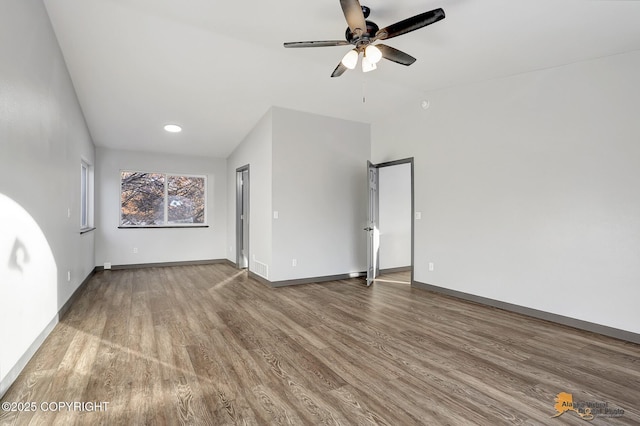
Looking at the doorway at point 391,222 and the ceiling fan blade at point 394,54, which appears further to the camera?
the doorway at point 391,222

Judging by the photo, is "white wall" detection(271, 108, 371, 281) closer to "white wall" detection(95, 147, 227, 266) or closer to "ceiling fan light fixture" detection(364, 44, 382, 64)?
"ceiling fan light fixture" detection(364, 44, 382, 64)

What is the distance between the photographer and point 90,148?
5.71 meters

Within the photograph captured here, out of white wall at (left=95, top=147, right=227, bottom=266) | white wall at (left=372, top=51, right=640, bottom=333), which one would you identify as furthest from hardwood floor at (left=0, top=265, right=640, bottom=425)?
white wall at (left=95, top=147, right=227, bottom=266)

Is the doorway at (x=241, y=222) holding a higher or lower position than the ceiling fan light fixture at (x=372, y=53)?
lower

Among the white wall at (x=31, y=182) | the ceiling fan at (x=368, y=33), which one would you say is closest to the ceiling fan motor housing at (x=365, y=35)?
the ceiling fan at (x=368, y=33)

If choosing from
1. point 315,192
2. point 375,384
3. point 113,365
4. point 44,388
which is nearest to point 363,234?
point 315,192

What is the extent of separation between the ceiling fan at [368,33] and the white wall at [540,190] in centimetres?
175

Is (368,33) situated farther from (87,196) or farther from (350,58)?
(87,196)

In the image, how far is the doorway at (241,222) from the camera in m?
6.59

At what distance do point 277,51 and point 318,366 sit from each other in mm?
3269

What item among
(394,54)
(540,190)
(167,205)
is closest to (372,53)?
(394,54)

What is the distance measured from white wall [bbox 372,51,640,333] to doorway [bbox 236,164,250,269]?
11.3 feet

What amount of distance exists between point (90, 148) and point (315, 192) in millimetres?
4043

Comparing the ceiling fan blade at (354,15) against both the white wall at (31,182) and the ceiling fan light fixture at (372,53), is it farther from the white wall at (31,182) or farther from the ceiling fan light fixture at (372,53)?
the white wall at (31,182)
